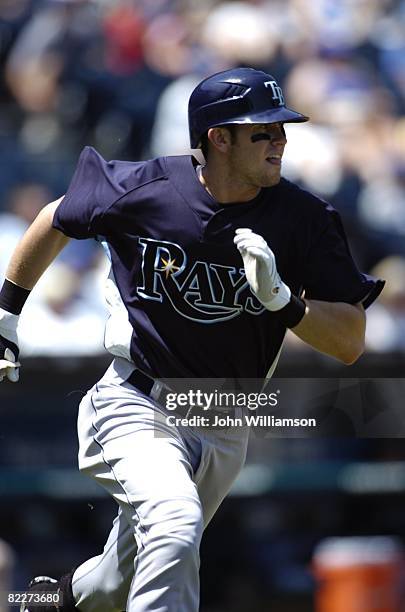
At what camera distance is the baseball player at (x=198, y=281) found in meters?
3.90

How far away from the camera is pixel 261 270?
3621 millimetres

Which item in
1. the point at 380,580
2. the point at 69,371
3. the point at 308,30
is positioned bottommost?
the point at 380,580

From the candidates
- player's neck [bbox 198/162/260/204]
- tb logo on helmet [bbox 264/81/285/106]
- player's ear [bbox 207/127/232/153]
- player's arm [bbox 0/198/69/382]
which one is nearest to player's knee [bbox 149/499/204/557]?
player's arm [bbox 0/198/69/382]

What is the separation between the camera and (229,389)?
4059 millimetres

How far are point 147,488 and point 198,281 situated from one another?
2.22 ft

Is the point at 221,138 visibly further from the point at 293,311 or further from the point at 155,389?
the point at 155,389

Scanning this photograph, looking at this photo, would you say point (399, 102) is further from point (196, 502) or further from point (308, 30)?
point (196, 502)

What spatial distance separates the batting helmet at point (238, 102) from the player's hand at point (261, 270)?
416mm

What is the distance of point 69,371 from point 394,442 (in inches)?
73.7

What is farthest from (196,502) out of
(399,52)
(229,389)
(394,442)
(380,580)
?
(399,52)

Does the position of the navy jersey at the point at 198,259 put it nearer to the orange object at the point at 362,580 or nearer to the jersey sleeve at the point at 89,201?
the jersey sleeve at the point at 89,201

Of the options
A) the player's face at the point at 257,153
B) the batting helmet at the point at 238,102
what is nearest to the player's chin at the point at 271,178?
the player's face at the point at 257,153

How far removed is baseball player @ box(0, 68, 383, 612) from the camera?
3898 millimetres

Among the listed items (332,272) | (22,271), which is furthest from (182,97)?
(332,272)
